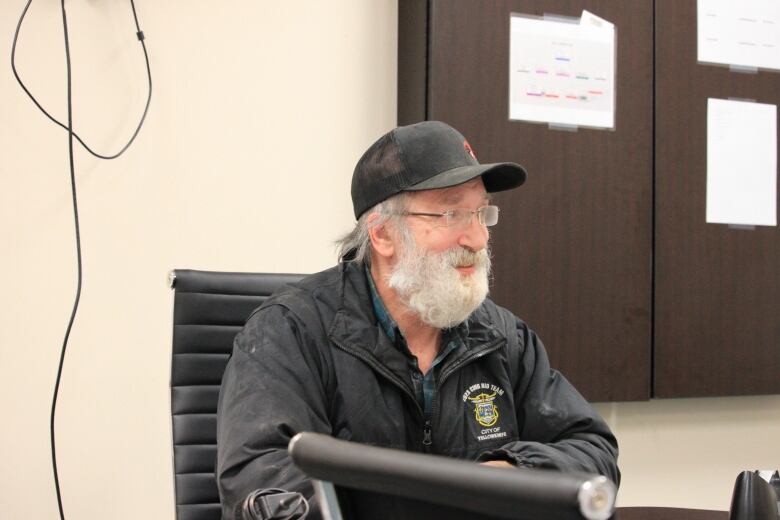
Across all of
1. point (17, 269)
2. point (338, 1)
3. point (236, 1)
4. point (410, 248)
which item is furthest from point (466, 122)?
point (17, 269)

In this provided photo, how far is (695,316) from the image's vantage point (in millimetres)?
2799

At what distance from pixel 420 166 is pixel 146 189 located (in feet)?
3.44

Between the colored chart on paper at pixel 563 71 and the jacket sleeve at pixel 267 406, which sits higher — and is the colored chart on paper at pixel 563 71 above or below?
above

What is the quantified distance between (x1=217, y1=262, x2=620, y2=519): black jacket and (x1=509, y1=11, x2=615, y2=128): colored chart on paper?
1.04 m

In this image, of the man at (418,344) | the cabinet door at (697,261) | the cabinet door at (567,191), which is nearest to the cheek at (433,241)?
the man at (418,344)

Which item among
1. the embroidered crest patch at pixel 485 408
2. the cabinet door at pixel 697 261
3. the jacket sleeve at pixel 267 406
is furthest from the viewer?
the cabinet door at pixel 697 261

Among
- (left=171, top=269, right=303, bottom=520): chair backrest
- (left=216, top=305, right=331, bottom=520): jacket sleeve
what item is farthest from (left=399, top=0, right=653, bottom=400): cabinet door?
(left=216, top=305, right=331, bottom=520): jacket sleeve

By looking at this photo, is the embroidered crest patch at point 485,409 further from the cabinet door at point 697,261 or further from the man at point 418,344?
the cabinet door at point 697,261

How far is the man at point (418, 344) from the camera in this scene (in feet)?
4.99

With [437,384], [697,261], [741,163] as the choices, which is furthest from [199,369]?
[741,163]

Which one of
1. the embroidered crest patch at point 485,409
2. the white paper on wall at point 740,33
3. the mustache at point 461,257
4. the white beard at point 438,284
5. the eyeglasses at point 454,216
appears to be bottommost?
the embroidered crest patch at point 485,409

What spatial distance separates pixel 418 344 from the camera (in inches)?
68.2

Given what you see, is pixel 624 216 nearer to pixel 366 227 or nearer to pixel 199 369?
pixel 366 227

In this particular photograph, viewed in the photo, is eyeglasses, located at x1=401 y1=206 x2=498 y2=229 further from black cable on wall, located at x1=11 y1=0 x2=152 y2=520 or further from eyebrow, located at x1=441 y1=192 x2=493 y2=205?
black cable on wall, located at x1=11 y1=0 x2=152 y2=520
